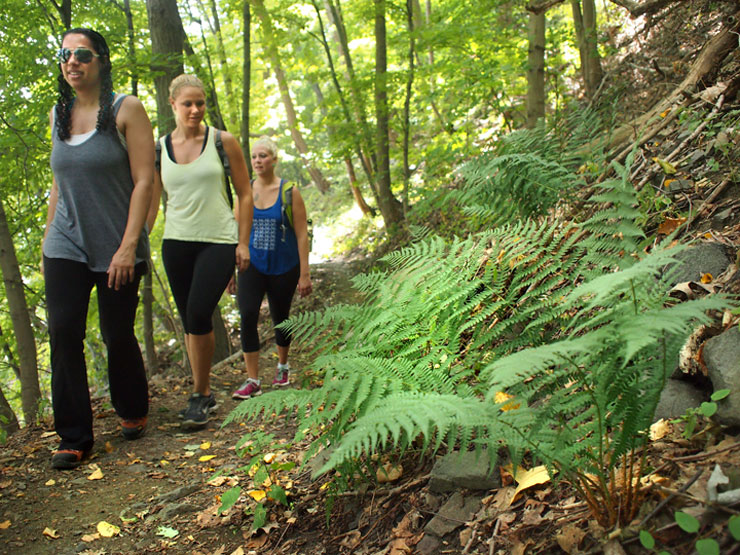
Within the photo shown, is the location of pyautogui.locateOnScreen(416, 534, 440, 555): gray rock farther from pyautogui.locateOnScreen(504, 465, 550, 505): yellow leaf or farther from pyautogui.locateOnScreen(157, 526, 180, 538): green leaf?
pyautogui.locateOnScreen(157, 526, 180, 538): green leaf

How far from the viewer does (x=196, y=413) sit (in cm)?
389

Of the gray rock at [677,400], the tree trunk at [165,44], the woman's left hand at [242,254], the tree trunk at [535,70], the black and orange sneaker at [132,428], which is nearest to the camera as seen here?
the gray rock at [677,400]

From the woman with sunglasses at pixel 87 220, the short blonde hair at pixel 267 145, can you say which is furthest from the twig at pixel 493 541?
the short blonde hair at pixel 267 145

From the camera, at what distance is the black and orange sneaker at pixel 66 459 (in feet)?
10.3

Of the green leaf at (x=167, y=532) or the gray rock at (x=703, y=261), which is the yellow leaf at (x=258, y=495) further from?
the gray rock at (x=703, y=261)

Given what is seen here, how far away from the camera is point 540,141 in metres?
3.49

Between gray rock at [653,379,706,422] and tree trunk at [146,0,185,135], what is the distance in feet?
17.1

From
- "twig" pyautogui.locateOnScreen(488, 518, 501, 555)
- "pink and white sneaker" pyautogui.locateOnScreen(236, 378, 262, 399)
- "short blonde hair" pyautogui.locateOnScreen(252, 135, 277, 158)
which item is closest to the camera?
"twig" pyautogui.locateOnScreen(488, 518, 501, 555)

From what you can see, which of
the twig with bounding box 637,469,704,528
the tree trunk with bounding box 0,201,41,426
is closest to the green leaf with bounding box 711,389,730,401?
the twig with bounding box 637,469,704,528

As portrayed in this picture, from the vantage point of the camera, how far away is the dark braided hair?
10.6 feet

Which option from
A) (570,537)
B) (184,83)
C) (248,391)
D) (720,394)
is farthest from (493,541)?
(184,83)

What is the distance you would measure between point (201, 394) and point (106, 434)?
65cm

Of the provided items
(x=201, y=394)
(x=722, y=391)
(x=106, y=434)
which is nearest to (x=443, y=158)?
(x=201, y=394)

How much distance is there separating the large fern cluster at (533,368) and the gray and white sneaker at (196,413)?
171cm
